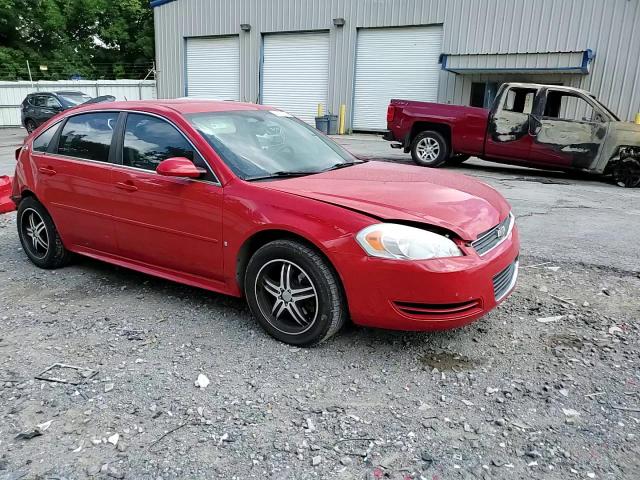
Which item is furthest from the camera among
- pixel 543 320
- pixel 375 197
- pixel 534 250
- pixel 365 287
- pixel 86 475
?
pixel 534 250

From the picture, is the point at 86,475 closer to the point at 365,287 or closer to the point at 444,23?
the point at 365,287

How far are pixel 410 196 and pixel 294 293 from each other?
0.96 meters

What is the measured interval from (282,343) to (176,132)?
5.66 feet

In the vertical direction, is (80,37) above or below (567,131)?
above

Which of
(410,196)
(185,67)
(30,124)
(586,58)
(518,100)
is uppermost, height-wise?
(586,58)

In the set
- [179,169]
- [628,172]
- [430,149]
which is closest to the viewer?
[179,169]

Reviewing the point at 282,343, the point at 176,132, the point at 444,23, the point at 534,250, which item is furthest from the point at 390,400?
the point at 444,23

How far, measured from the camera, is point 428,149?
12.2 m

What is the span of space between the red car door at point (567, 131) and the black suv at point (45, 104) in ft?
52.6

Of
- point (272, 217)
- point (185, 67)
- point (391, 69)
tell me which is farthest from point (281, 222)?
point (185, 67)

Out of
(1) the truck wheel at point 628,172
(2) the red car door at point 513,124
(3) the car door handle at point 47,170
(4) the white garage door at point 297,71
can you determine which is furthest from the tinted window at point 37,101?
(1) the truck wheel at point 628,172

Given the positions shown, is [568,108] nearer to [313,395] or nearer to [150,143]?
[150,143]

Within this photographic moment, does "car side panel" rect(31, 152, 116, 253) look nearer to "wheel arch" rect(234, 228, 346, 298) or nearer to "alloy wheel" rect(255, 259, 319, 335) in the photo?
"wheel arch" rect(234, 228, 346, 298)

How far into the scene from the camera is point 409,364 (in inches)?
134
